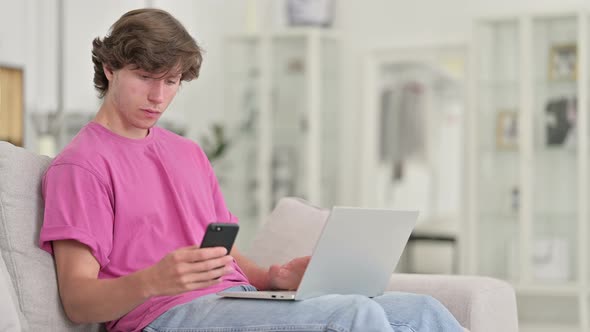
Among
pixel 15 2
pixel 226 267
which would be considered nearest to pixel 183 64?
pixel 226 267

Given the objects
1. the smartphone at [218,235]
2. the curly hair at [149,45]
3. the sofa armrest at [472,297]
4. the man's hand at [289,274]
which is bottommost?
the sofa armrest at [472,297]

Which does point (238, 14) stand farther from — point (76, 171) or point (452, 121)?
point (76, 171)

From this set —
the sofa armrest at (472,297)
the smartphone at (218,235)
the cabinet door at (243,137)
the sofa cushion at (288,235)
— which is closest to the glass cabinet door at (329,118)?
the cabinet door at (243,137)

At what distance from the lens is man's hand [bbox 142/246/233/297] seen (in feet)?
5.38

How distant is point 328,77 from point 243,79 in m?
0.61

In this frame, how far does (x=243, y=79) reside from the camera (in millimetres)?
6750

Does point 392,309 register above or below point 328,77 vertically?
below

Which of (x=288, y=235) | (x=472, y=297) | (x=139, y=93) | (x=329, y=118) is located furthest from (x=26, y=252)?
(x=329, y=118)

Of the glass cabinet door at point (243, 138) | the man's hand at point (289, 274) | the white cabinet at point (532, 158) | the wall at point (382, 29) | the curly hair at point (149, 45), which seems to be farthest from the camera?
the glass cabinet door at point (243, 138)

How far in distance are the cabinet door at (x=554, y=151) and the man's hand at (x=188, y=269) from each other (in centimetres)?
→ 454

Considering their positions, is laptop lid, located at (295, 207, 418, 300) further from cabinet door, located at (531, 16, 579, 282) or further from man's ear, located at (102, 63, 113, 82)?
cabinet door, located at (531, 16, 579, 282)

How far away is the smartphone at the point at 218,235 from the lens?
1.63 metres

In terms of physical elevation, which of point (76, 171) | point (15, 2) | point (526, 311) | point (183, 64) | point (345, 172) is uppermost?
point (15, 2)

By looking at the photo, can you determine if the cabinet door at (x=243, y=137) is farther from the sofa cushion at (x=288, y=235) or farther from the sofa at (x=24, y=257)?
the sofa at (x=24, y=257)
